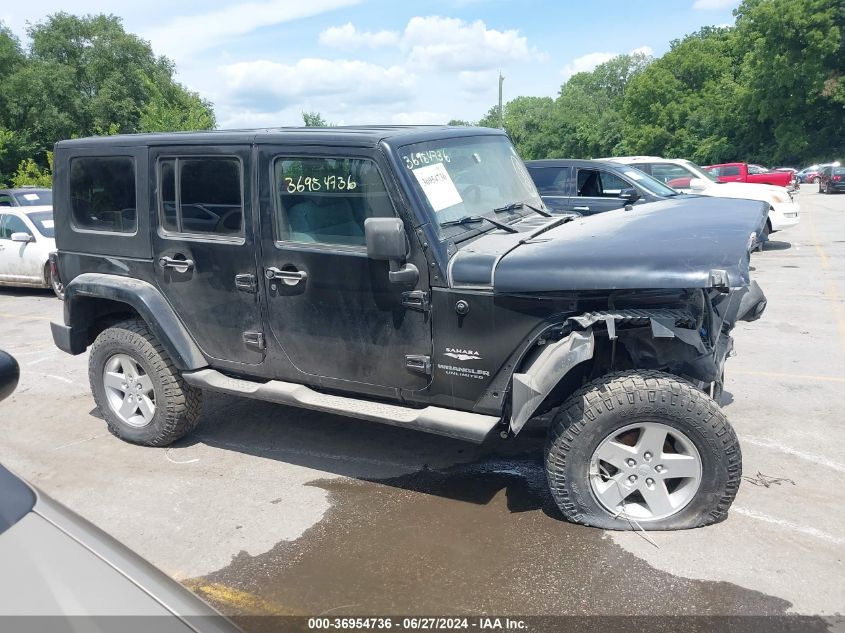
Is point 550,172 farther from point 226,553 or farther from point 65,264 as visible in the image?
point 226,553

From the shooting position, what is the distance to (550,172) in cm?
1077

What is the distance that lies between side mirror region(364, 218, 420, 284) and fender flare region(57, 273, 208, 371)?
1.68m

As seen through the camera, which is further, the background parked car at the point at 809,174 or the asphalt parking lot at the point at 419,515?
the background parked car at the point at 809,174

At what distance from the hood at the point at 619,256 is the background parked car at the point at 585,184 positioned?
20.3ft

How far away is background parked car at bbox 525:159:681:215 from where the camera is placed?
34.4 ft

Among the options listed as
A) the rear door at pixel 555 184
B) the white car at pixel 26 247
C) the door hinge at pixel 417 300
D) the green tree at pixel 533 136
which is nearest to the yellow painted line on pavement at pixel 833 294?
the rear door at pixel 555 184

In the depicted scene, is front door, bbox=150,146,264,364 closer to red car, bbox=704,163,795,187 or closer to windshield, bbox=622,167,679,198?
windshield, bbox=622,167,679,198

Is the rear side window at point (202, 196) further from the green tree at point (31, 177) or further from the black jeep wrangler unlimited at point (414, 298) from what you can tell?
the green tree at point (31, 177)

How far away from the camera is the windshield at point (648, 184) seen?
417 inches

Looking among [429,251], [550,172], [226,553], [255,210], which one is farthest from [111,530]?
[550,172]

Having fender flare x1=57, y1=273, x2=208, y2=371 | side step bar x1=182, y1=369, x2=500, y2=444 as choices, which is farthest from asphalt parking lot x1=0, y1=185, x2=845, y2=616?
fender flare x1=57, y1=273, x2=208, y2=371

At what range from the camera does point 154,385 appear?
503 cm

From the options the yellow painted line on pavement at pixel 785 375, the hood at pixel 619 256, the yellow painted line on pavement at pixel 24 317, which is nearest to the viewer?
the hood at pixel 619 256

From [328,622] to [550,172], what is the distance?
341 inches
